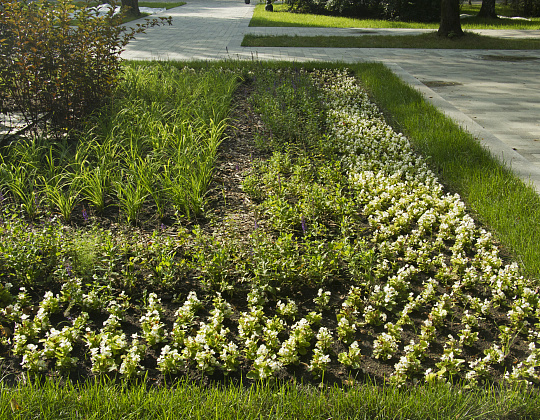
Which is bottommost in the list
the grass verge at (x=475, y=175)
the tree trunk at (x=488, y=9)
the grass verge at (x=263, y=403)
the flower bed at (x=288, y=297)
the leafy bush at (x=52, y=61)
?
the grass verge at (x=263, y=403)

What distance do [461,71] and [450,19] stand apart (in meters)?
5.52

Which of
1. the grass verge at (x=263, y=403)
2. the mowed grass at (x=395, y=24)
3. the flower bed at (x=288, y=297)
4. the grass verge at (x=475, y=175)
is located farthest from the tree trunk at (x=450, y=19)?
the grass verge at (x=263, y=403)

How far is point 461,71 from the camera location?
10172 mm

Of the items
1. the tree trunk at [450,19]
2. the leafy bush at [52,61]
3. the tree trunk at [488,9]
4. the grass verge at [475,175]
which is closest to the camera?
the grass verge at [475,175]

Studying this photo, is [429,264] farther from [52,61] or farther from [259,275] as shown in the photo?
[52,61]

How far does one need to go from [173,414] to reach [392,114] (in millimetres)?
5745

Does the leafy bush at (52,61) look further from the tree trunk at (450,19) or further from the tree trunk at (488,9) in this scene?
the tree trunk at (488,9)

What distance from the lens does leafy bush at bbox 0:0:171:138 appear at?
17.3 feet

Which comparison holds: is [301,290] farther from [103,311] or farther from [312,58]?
[312,58]

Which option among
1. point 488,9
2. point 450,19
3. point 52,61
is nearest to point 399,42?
point 450,19

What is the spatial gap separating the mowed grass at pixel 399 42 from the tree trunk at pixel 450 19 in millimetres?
273

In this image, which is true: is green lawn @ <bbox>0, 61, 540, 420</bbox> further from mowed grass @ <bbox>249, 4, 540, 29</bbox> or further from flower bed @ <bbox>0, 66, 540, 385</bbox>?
mowed grass @ <bbox>249, 4, 540, 29</bbox>

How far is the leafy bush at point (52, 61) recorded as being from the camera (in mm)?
5258

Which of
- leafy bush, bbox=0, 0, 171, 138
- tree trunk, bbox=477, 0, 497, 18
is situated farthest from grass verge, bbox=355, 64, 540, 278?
tree trunk, bbox=477, 0, 497, 18
